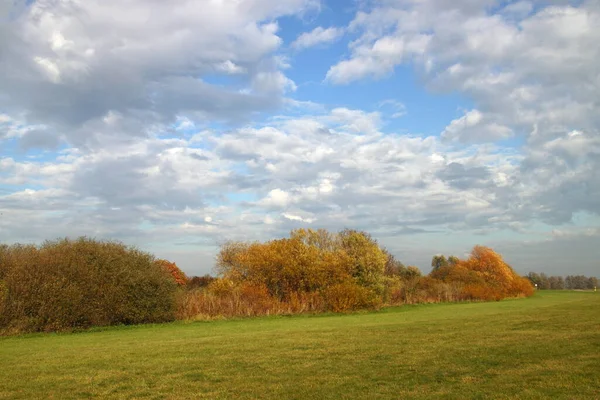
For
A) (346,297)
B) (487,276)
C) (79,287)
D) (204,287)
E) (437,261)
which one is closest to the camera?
(79,287)

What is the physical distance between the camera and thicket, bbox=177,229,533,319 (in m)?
34.6

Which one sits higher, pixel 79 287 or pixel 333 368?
pixel 79 287

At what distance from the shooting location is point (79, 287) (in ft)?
86.7

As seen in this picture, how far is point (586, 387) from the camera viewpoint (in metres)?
7.82

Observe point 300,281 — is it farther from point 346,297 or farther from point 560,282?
point 560,282

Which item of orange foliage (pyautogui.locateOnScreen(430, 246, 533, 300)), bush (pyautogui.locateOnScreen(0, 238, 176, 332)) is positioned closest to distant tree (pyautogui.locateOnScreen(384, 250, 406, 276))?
orange foliage (pyautogui.locateOnScreen(430, 246, 533, 300))

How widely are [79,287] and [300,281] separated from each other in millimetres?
19133

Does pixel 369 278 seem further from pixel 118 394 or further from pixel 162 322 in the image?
pixel 118 394

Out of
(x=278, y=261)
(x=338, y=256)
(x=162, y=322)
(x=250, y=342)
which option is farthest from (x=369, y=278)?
(x=250, y=342)

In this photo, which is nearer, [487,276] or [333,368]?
[333,368]

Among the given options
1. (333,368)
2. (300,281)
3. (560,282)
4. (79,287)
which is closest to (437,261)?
(560,282)

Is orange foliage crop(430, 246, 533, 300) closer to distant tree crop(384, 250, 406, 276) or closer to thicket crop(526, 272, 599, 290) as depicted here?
distant tree crop(384, 250, 406, 276)

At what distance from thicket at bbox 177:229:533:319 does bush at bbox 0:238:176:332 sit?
314cm

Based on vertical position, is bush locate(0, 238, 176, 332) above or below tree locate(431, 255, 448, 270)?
below
